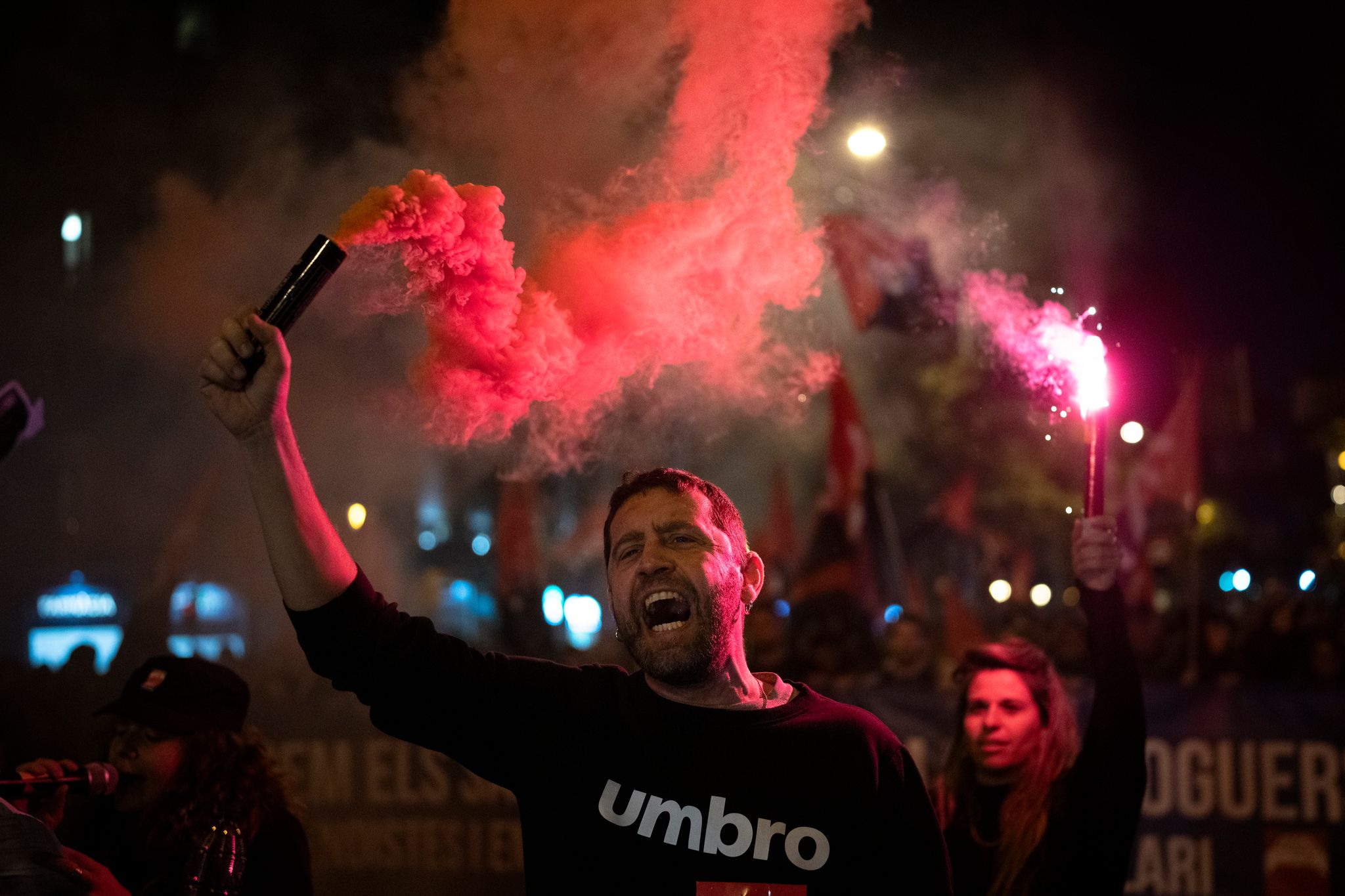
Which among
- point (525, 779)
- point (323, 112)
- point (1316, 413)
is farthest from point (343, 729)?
point (1316, 413)

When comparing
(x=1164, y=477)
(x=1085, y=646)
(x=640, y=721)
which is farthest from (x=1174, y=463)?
(x=640, y=721)

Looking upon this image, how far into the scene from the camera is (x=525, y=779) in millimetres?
2453

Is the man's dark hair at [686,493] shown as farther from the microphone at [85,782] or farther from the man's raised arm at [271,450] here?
the microphone at [85,782]

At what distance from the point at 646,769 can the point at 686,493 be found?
2.23 ft

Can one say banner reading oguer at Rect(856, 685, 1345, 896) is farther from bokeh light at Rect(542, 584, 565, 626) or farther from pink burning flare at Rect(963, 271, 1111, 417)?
bokeh light at Rect(542, 584, 565, 626)

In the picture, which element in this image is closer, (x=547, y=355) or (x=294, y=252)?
(x=547, y=355)

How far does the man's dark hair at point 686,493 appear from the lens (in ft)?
8.79

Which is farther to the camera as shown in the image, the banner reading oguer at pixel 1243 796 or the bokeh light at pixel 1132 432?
the bokeh light at pixel 1132 432

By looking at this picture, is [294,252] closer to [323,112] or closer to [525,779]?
[323,112]

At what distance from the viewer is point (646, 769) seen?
238 cm

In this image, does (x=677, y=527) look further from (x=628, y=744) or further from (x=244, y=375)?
(x=244, y=375)

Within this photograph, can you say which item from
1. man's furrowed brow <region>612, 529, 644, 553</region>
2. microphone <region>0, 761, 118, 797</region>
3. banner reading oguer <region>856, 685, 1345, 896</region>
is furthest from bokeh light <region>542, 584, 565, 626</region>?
man's furrowed brow <region>612, 529, 644, 553</region>

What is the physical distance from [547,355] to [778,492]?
8.92 meters

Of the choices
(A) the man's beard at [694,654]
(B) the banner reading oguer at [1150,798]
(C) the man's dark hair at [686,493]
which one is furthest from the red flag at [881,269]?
(B) the banner reading oguer at [1150,798]
